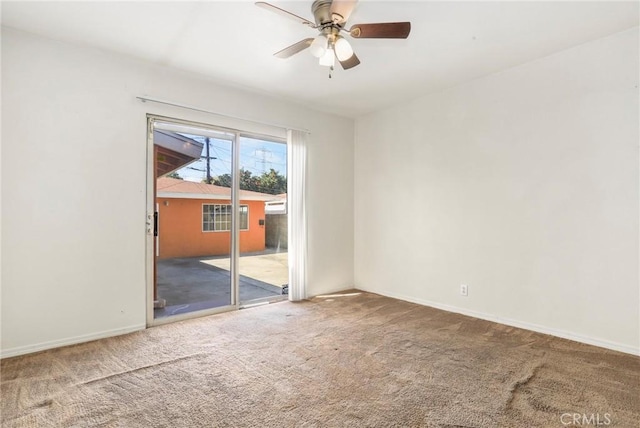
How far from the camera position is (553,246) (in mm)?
2996

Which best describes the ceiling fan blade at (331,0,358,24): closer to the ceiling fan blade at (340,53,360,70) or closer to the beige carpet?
the ceiling fan blade at (340,53,360,70)

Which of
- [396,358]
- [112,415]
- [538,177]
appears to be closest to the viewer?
[112,415]

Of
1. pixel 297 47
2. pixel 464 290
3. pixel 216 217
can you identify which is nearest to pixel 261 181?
pixel 216 217

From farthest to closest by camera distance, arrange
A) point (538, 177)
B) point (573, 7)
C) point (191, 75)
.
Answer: point (191, 75) → point (538, 177) → point (573, 7)

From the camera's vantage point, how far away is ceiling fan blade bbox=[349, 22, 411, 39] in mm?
2014

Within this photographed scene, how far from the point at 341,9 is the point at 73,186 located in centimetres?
264

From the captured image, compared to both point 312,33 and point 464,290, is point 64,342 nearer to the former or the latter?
point 312,33

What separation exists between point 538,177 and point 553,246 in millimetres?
668

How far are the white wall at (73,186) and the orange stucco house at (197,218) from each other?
32 centimetres

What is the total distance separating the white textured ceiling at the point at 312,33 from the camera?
90.5 inches

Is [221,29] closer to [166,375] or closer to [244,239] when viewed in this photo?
[244,239]

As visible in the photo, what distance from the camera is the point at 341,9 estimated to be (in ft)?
6.39

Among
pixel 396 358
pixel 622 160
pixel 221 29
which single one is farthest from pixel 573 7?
pixel 396 358

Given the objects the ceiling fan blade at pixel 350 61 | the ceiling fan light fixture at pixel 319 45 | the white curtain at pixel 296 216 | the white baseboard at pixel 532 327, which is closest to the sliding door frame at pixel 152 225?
the white curtain at pixel 296 216
